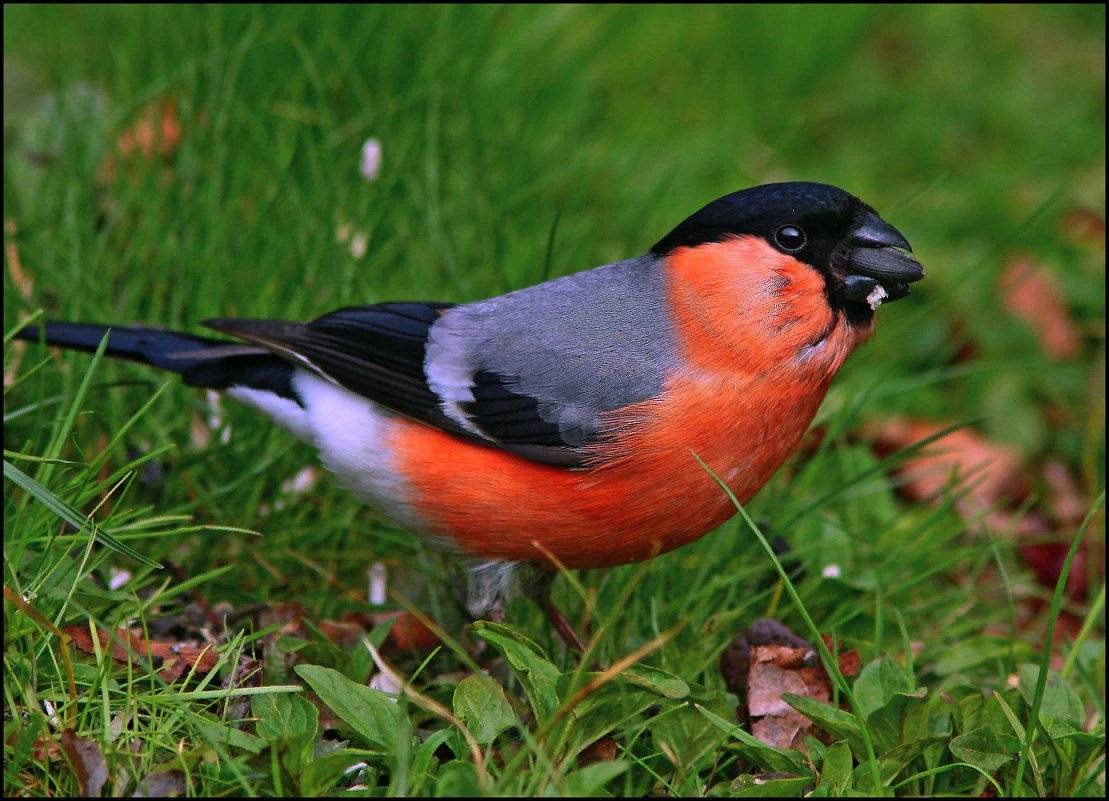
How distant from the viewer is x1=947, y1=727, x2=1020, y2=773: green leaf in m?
2.71

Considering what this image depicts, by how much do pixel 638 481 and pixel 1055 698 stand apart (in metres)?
1.19

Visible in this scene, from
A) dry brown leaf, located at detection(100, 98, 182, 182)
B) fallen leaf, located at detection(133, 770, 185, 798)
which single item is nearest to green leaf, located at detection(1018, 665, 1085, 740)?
fallen leaf, located at detection(133, 770, 185, 798)

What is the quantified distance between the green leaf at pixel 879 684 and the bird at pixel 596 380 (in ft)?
1.70

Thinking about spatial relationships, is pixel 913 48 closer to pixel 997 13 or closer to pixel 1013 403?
pixel 997 13

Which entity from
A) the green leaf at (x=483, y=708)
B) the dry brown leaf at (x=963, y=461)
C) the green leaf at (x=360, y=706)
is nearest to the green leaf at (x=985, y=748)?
the green leaf at (x=483, y=708)

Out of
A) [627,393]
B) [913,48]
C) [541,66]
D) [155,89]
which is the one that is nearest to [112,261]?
[155,89]

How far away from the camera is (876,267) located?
3.01m

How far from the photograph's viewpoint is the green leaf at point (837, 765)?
104 inches

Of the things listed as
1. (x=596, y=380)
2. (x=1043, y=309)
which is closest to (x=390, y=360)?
(x=596, y=380)

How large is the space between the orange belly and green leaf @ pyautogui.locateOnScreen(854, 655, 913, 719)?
1.70 feet

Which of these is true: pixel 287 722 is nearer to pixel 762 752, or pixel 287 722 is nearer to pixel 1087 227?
pixel 762 752

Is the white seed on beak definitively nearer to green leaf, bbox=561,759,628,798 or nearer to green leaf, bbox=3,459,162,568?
green leaf, bbox=561,759,628,798

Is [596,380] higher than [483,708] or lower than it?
higher

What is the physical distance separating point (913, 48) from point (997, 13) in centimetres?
76
